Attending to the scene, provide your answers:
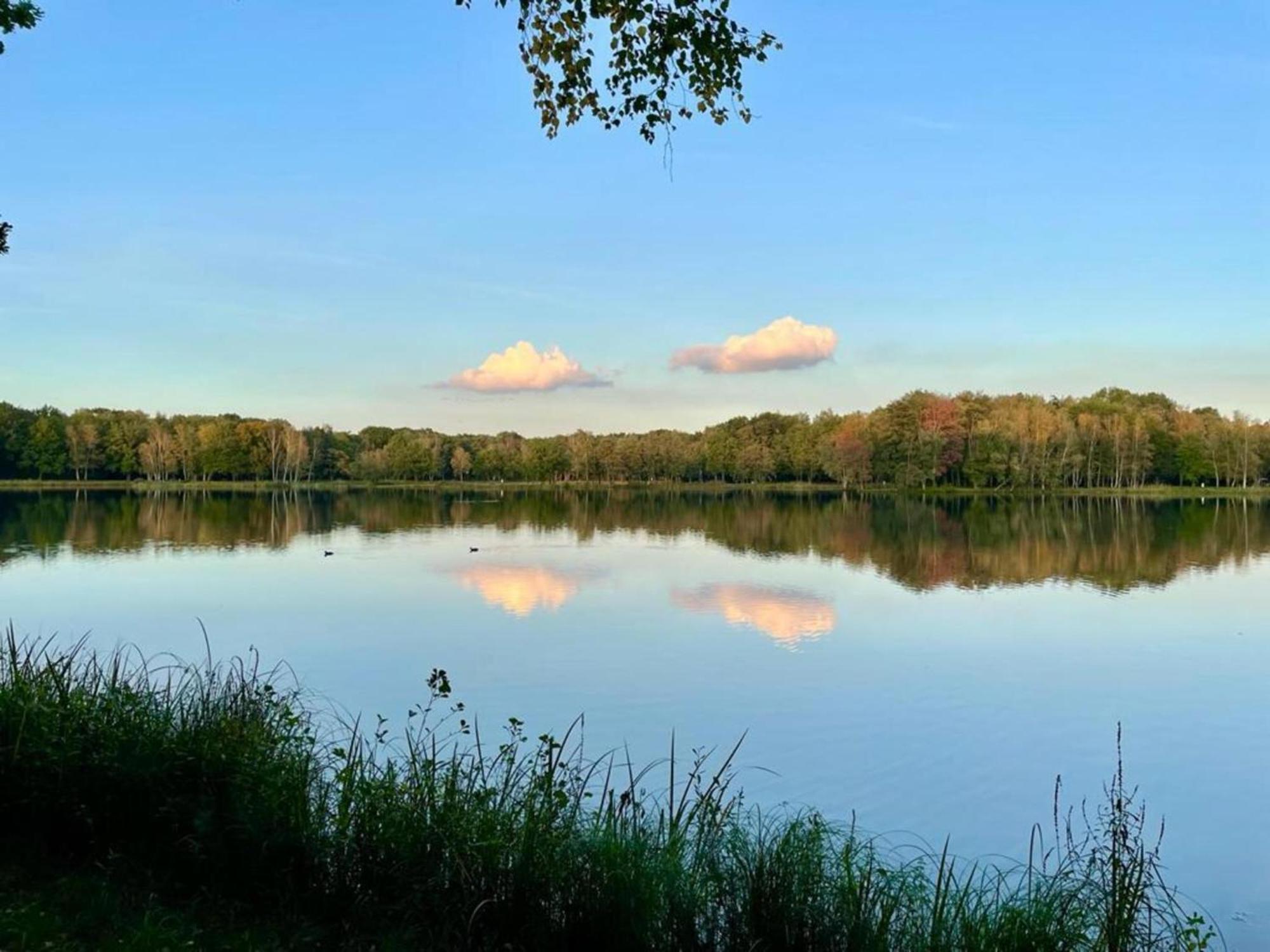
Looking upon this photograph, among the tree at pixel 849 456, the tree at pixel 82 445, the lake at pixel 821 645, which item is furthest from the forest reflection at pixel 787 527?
the tree at pixel 82 445

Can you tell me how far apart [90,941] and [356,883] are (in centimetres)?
112

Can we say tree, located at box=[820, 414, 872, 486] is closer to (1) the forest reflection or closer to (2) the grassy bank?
(1) the forest reflection

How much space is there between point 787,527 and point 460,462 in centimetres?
7702

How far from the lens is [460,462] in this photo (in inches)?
4498

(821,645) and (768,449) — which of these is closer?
(821,645)

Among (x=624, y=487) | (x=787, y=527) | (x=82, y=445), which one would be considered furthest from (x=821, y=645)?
(x=82, y=445)

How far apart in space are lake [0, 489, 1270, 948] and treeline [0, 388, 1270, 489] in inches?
1980

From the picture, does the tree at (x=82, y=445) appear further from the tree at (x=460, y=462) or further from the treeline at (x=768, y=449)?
the tree at (x=460, y=462)

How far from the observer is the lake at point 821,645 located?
845cm

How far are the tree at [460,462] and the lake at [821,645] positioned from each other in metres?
79.1

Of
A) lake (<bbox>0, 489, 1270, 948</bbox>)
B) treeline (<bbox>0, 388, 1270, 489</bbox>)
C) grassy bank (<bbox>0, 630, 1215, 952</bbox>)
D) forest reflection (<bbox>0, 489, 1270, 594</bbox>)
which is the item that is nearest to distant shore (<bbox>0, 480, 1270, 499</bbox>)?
treeline (<bbox>0, 388, 1270, 489</bbox>)

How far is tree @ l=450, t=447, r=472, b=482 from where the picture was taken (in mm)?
114688

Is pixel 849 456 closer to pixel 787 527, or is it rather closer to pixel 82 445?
pixel 787 527

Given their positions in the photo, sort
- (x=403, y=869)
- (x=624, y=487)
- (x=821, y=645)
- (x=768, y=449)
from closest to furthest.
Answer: (x=403, y=869) < (x=821, y=645) < (x=768, y=449) < (x=624, y=487)
